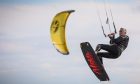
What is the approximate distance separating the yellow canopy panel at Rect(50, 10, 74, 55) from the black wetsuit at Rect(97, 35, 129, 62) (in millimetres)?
3338

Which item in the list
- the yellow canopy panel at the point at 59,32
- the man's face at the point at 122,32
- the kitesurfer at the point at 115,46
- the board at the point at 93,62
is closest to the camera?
the kitesurfer at the point at 115,46

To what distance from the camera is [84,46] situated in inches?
612

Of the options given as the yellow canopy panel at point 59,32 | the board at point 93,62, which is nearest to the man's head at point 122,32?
the board at point 93,62

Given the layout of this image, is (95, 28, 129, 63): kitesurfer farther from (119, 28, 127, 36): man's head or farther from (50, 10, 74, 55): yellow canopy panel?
(50, 10, 74, 55): yellow canopy panel

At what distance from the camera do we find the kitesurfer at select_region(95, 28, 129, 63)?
14336 millimetres

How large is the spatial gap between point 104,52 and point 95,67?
1086 mm

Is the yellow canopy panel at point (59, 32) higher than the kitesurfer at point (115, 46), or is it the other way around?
the yellow canopy panel at point (59, 32)

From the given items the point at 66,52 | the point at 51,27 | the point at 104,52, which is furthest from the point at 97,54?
the point at 51,27

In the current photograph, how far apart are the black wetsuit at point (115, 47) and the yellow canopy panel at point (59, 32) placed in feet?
11.0

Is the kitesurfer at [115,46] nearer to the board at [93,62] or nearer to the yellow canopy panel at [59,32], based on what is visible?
the board at [93,62]

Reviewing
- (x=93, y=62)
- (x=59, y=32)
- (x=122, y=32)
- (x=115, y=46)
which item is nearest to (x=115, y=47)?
(x=115, y=46)

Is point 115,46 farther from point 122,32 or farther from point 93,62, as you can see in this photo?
point 93,62

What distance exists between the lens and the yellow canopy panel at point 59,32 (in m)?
17.7

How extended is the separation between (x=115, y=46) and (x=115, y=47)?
48mm
